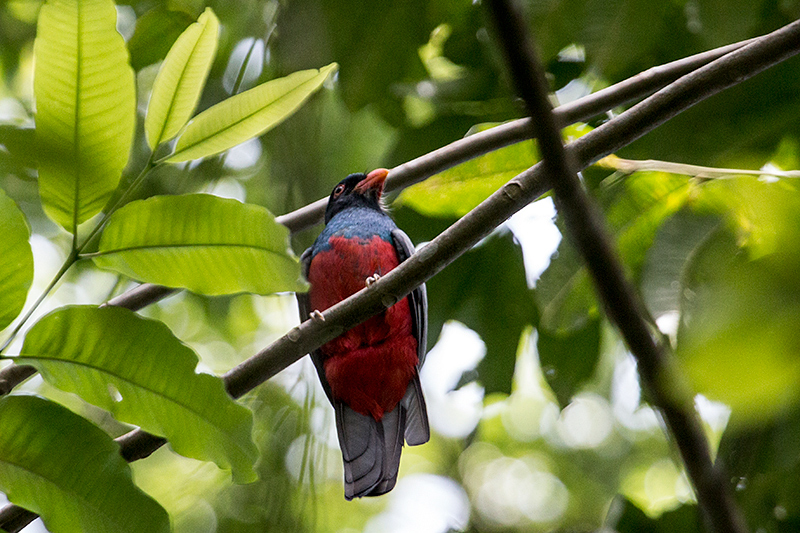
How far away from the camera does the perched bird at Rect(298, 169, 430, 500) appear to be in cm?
326

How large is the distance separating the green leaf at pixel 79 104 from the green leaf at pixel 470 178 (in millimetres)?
1233

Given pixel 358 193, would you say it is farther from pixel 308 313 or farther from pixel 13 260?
pixel 13 260

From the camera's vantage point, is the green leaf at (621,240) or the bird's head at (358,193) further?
the bird's head at (358,193)

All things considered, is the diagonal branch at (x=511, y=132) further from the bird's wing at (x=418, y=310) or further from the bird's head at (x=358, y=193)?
the bird's head at (x=358, y=193)

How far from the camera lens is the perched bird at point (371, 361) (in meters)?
3.26

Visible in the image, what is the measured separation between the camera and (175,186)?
2791 millimetres

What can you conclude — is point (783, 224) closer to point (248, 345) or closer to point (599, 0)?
point (599, 0)

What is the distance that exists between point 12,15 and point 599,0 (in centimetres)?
309

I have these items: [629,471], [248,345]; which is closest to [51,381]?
[248,345]

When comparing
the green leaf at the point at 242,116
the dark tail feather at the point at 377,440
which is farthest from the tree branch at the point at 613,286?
the dark tail feather at the point at 377,440

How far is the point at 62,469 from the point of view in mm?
1713

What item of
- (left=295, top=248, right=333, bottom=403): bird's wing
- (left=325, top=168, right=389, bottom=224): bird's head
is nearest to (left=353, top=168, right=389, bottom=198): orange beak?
(left=325, top=168, right=389, bottom=224): bird's head

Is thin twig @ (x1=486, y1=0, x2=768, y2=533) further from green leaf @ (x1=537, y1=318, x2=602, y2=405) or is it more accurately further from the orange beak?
the orange beak

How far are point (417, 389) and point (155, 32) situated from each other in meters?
1.98
